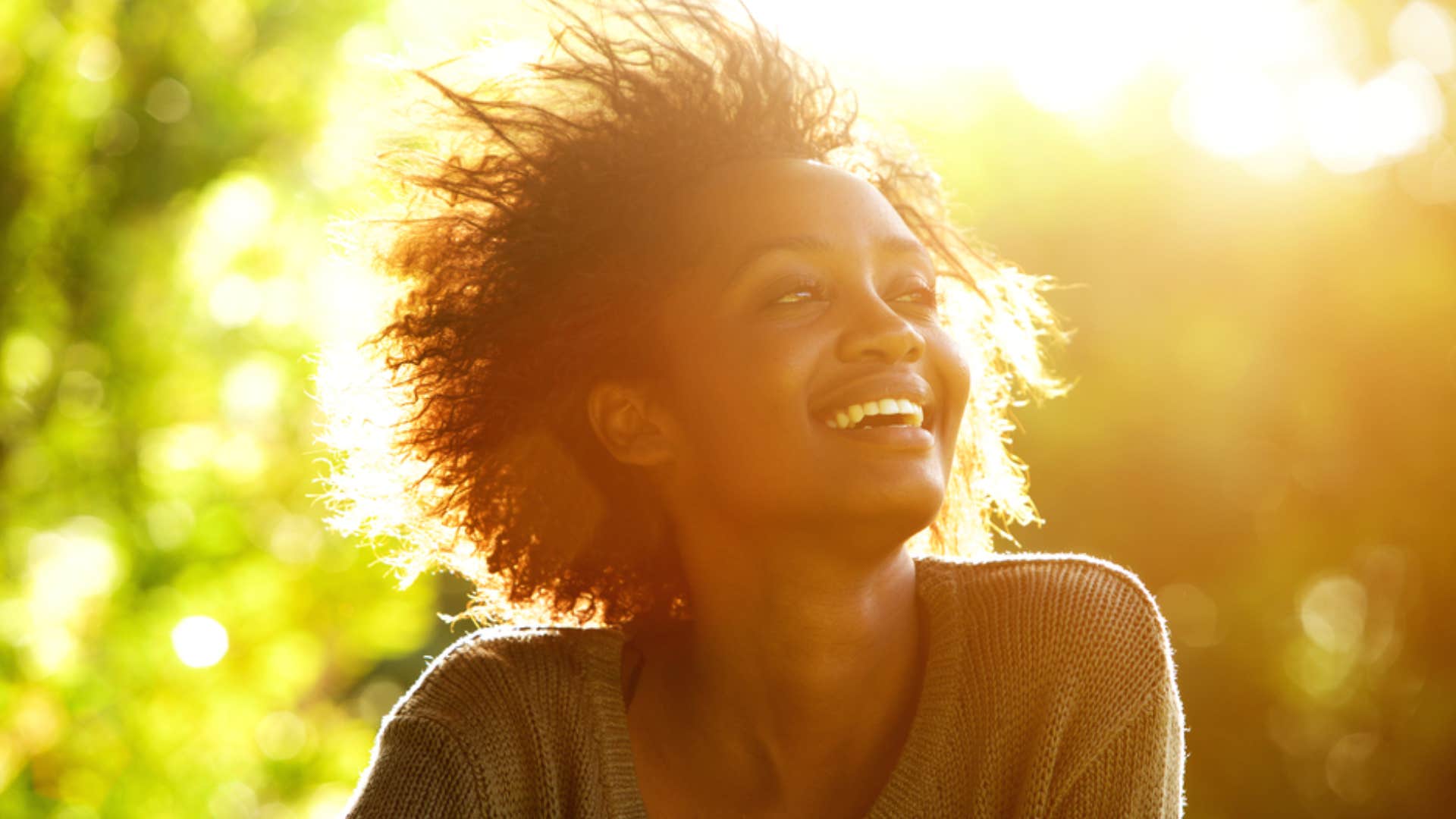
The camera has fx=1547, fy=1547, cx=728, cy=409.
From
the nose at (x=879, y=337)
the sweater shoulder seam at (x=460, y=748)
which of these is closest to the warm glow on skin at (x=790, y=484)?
the nose at (x=879, y=337)

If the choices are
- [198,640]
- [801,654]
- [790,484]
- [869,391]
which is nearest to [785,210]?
[869,391]

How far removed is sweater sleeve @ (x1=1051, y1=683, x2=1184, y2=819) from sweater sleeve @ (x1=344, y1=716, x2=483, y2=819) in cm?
93

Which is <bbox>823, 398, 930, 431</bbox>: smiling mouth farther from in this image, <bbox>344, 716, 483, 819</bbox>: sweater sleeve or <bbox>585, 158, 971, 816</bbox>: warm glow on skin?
<bbox>344, 716, 483, 819</bbox>: sweater sleeve

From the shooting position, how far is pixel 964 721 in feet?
8.16

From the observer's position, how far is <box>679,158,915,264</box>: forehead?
8.39 feet

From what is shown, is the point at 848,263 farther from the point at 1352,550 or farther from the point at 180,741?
the point at 1352,550

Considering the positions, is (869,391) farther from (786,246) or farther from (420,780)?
(420,780)

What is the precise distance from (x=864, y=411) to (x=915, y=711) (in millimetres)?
552

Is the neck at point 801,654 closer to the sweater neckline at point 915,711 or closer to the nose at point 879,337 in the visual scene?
the sweater neckline at point 915,711

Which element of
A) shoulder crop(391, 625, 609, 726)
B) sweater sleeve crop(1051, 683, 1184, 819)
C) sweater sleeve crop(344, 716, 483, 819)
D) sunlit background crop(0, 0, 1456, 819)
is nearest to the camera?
sweater sleeve crop(1051, 683, 1184, 819)

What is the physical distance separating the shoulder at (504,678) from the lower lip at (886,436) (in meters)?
0.66

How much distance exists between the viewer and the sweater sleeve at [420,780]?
97.7 inches

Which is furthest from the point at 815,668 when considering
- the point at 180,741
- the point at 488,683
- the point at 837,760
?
the point at 180,741

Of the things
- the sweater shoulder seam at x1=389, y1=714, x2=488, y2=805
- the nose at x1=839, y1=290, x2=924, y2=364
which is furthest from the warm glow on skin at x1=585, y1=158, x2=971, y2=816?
the sweater shoulder seam at x1=389, y1=714, x2=488, y2=805
